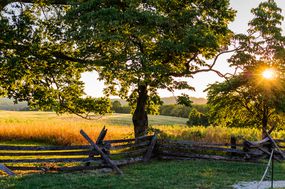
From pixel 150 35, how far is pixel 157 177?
7.08m

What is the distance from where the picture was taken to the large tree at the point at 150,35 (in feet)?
60.2

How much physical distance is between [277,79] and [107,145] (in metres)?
12.0

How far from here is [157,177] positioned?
48.6ft

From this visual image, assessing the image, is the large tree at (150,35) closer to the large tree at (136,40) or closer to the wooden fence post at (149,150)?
the large tree at (136,40)

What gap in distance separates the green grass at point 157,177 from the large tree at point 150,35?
4.55 metres

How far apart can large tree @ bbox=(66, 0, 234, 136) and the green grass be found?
4549 millimetres

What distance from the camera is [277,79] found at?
930 inches

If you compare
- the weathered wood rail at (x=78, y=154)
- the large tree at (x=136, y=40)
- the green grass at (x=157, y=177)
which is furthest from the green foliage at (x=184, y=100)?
the green grass at (x=157, y=177)

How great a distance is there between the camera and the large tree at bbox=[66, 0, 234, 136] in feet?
60.2

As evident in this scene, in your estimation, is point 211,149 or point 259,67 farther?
point 259,67

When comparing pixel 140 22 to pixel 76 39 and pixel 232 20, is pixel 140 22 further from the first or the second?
pixel 232 20

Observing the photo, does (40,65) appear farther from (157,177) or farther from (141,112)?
(157,177)

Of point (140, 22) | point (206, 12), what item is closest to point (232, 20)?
point (206, 12)

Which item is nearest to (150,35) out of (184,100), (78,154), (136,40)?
(136,40)
